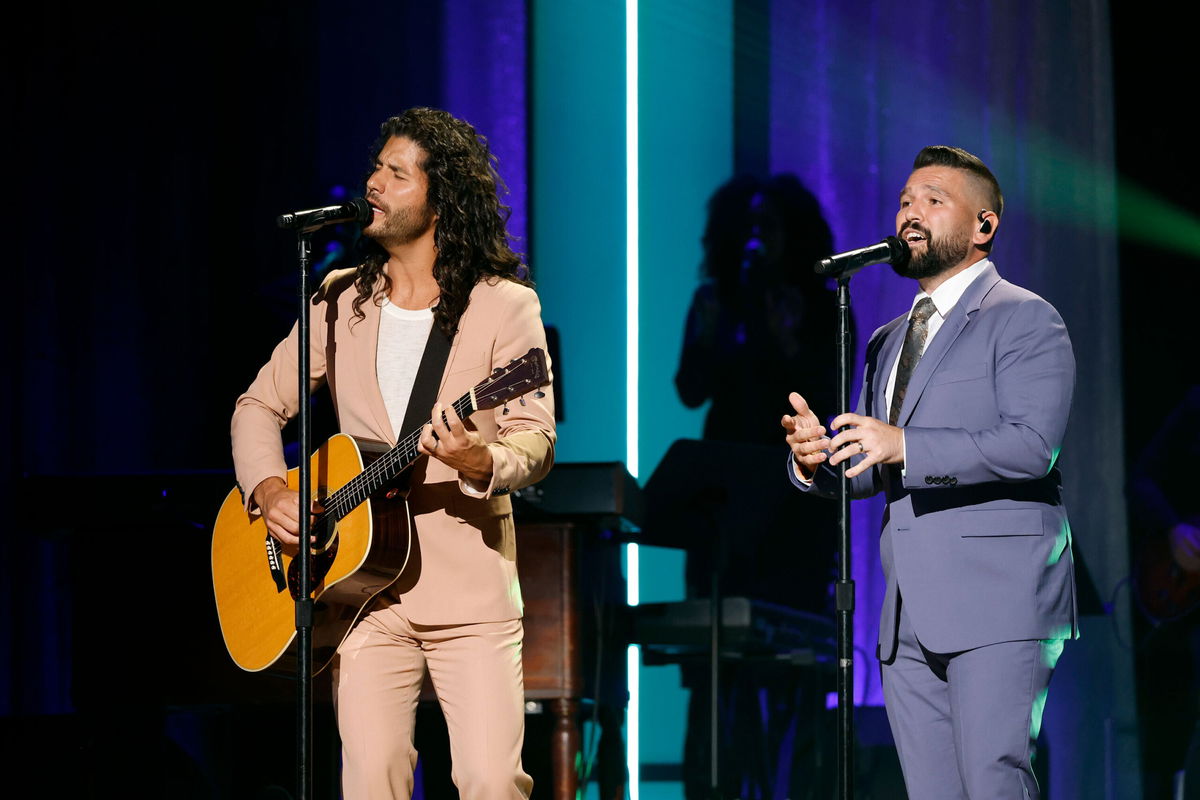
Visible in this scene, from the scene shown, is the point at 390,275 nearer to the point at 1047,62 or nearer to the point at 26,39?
the point at 26,39

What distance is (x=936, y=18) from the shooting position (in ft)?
19.7

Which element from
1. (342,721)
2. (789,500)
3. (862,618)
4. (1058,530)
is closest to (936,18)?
(789,500)

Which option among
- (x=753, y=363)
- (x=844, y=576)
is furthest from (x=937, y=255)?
(x=753, y=363)

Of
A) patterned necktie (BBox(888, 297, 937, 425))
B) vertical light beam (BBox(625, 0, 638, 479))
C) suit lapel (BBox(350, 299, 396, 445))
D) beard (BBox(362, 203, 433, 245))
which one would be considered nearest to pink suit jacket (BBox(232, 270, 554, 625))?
suit lapel (BBox(350, 299, 396, 445))

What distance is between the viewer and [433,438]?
8.62 ft

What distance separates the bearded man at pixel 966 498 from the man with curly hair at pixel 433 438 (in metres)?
0.65

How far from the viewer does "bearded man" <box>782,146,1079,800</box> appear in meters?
2.73

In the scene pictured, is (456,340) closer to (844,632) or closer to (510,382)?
(510,382)

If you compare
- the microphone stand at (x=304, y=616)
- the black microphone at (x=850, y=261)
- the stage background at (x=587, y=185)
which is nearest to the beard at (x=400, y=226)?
the microphone stand at (x=304, y=616)

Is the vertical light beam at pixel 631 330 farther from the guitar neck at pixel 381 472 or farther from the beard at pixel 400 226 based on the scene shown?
the guitar neck at pixel 381 472

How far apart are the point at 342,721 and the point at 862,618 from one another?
3450 mm

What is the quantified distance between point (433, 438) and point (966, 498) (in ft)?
3.70

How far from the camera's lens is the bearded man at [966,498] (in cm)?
273

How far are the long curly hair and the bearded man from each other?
0.79 metres
